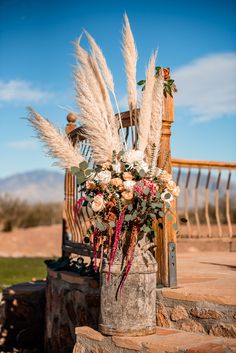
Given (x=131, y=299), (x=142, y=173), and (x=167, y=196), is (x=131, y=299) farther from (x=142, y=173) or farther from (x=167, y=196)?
(x=142, y=173)

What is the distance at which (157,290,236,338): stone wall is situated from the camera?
362cm

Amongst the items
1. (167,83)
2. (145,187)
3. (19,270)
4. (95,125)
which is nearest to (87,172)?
(95,125)

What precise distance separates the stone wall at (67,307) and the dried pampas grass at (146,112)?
141 centimetres

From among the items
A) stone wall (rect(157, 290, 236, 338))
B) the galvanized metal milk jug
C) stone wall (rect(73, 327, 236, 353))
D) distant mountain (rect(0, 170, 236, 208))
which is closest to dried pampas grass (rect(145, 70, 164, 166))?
the galvanized metal milk jug

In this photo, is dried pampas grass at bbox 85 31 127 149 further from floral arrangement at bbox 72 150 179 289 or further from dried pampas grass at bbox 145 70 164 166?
floral arrangement at bbox 72 150 179 289

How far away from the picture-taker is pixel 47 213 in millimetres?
22469

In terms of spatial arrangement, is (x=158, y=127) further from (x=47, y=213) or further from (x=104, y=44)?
(x=47, y=213)

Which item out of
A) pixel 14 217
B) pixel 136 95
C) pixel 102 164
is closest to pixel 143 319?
pixel 102 164

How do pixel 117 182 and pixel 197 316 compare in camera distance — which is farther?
pixel 197 316

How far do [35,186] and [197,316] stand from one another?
416 feet

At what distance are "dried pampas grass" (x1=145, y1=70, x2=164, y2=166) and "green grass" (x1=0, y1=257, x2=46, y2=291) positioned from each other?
5.81 meters

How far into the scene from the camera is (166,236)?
13.5 feet

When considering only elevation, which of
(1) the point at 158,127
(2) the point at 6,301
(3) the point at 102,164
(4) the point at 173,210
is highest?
(1) the point at 158,127

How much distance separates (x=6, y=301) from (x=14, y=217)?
14724mm
